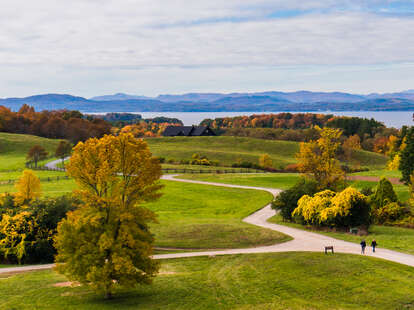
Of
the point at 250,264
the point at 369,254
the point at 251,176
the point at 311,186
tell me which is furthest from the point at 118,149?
the point at 251,176

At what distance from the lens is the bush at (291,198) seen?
142ft

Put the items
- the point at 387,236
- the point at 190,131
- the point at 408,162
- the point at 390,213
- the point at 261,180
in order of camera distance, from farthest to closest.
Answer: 1. the point at 190,131
2. the point at 261,180
3. the point at 408,162
4. the point at 390,213
5. the point at 387,236

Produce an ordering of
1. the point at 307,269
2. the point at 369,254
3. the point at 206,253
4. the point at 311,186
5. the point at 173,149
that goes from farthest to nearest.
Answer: the point at 173,149
the point at 311,186
the point at 206,253
the point at 369,254
the point at 307,269

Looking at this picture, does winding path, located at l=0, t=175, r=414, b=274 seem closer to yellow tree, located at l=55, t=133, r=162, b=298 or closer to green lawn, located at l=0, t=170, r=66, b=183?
yellow tree, located at l=55, t=133, r=162, b=298

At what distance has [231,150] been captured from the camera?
120 meters

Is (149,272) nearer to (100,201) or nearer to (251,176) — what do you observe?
(100,201)

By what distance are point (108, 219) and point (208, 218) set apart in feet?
74.9

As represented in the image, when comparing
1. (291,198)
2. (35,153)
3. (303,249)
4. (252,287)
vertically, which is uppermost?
(35,153)

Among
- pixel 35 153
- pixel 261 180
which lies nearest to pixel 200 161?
pixel 261 180

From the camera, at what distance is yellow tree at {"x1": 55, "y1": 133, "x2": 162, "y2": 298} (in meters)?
21.8

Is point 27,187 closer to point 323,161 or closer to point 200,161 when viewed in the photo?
point 323,161

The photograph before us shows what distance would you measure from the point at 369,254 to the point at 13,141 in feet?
366

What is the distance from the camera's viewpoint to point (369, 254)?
29.7 meters

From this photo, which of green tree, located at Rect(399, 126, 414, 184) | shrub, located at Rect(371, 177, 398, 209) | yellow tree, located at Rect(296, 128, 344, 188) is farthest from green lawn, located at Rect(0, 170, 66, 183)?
green tree, located at Rect(399, 126, 414, 184)
